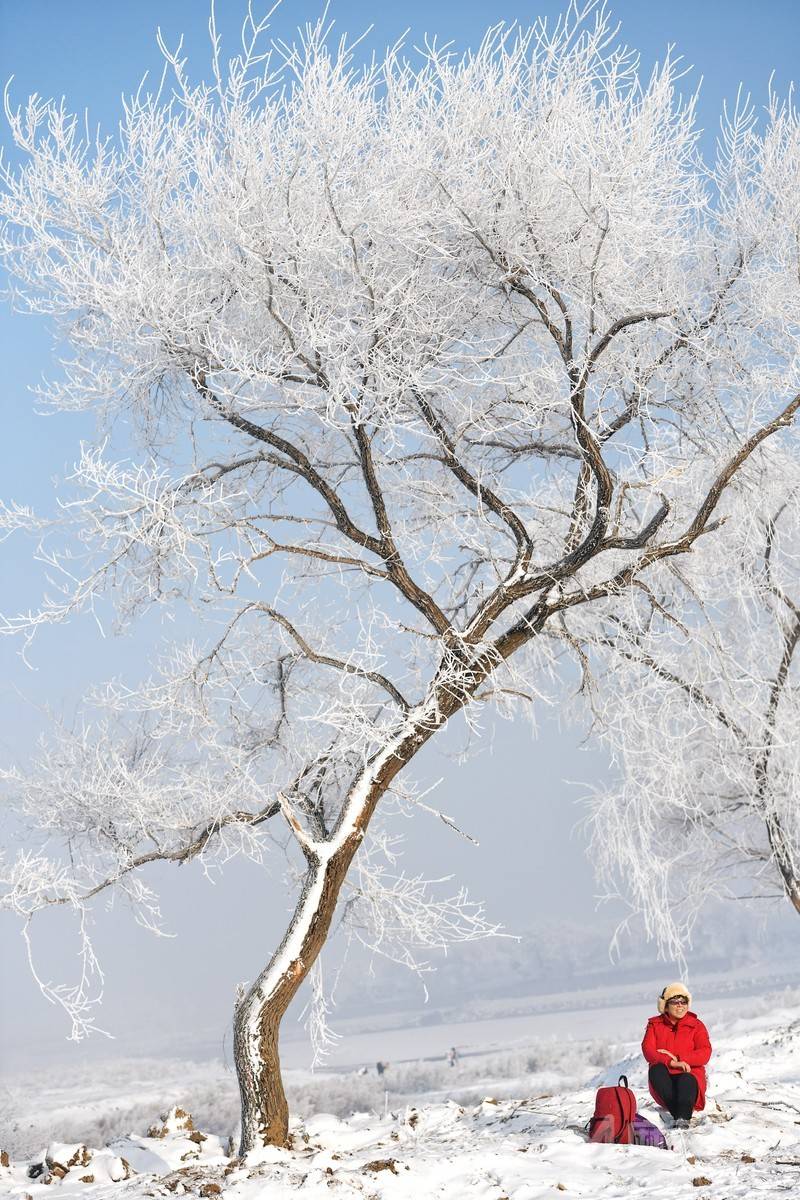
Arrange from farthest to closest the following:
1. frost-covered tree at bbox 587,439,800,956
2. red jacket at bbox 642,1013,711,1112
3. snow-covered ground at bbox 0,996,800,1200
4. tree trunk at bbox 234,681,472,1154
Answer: frost-covered tree at bbox 587,439,800,956
tree trunk at bbox 234,681,472,1154
red jacket at bbox 642,1013,711,1112
snow-covered ground at bbox 0,996,800,1200

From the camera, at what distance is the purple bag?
5027 millimetres

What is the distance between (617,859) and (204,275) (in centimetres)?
508

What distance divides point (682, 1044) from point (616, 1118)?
0.57 m

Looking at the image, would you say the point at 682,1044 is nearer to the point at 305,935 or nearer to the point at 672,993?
the point at 672,993

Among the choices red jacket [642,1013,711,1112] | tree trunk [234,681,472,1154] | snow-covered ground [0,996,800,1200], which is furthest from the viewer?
tree trunk [234,681,472,1154]

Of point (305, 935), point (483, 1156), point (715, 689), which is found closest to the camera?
point (483, 1156)

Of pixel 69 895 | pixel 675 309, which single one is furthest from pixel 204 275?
pixel 69 895

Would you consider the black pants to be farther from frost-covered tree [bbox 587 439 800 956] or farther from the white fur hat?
frost-covered tree [bbox 587 439 800 956]

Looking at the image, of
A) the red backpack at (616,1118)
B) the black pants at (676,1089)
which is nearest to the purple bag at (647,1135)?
the red backpack at (616,1118)

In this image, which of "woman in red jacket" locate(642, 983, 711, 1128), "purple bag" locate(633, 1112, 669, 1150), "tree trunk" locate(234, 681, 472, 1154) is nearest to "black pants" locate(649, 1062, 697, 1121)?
"woman in red jacket" locate(642, 983, 711, 1128)

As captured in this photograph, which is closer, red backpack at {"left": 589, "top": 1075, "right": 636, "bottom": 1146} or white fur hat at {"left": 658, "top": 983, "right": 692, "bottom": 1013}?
red backpack at {"left": 589, "top": 1075, "right": 636, "bottom": 1146}

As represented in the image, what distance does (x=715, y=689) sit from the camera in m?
8.17

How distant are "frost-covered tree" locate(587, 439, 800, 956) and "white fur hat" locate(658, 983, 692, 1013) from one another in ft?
6.61

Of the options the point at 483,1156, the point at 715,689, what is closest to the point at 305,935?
the point at 483,1156
